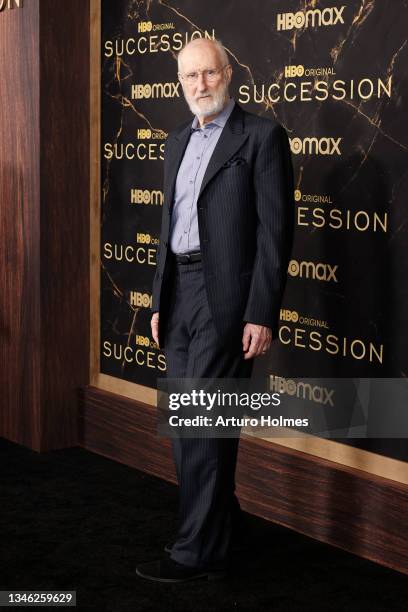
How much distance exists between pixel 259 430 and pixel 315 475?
1.07ft

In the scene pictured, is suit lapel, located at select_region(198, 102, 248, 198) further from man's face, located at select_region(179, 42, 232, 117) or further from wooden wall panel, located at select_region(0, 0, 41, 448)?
wooden wall panel, located at select_region(0, 0, 41, 448)

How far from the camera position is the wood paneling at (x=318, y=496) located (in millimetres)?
2871

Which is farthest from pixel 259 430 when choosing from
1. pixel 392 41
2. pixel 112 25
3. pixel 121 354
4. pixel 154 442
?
pixel 112 25

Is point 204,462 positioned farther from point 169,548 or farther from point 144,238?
point 144,238

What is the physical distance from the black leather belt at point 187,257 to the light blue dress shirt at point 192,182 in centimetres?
1

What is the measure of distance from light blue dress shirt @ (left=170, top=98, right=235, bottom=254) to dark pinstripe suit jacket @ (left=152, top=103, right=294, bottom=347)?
0.06m

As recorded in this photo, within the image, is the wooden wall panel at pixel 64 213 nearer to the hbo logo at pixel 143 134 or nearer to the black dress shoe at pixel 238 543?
the hbo logo at pixel 143 134

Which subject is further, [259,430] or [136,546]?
[259,430]

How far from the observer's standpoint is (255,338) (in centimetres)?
265

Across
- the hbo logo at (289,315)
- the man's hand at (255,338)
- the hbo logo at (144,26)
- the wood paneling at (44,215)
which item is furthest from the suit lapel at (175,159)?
the wood paneling at (44,215)

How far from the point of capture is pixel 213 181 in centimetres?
267

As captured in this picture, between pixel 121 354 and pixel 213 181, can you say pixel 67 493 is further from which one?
pixel 213 181

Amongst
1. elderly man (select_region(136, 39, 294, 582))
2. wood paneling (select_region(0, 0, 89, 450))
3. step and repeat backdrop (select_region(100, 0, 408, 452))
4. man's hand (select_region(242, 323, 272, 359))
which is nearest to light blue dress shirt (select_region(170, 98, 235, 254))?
elderly man (select_region(136, 39, 294, 582))

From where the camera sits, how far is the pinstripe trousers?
106 inches
